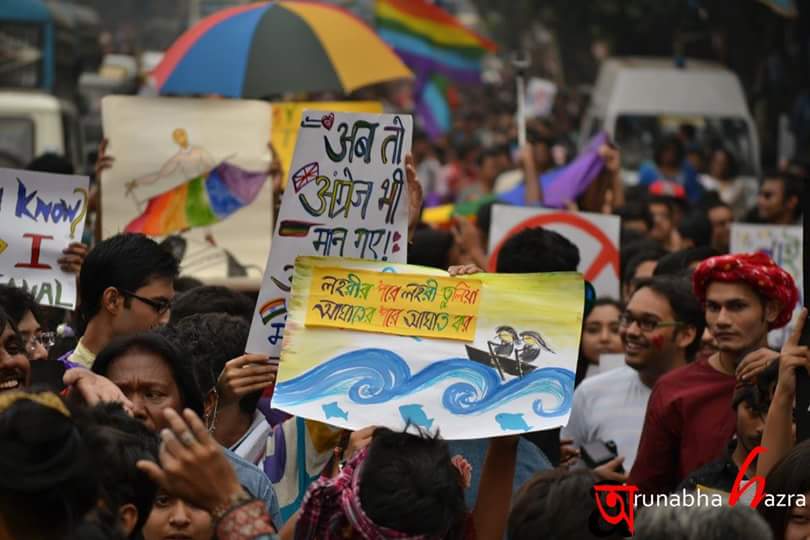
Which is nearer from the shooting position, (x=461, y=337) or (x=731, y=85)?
(x=461, y=337)

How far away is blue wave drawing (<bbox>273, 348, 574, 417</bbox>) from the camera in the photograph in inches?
184

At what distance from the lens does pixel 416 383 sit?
4.73 meters

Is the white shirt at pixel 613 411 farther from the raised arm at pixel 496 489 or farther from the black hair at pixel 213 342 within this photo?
the raised arm at pixel 496 489

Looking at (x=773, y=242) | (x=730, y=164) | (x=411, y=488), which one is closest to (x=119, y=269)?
(x=411, y=488)

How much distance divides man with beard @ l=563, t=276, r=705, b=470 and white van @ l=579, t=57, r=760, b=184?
38.0 feet

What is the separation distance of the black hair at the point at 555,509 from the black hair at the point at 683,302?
2.95 m

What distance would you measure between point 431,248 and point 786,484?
13.7ft

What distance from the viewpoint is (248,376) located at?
201 inches

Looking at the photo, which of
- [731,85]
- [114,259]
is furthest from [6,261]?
[731,85]

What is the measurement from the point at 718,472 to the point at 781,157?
17.1 metres

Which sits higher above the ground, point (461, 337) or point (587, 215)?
point (461, 337)

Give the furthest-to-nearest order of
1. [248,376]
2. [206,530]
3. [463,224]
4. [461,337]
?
[463,224] < [248,376] < [461,337] < [206,530]

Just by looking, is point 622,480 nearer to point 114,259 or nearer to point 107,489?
point 114,259

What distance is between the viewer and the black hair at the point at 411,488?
12.5 feet
